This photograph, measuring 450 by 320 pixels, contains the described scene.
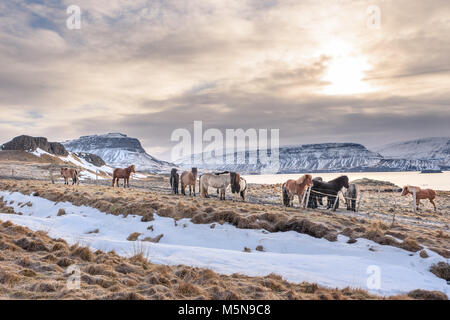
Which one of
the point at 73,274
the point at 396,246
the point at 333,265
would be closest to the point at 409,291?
the point at 333,265

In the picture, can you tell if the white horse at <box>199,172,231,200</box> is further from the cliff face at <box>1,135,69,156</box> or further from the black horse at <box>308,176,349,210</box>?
the cliff face at <box>1,135,69,156</box>

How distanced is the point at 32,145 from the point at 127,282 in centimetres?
14036

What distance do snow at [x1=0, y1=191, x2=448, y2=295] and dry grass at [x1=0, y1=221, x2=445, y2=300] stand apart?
0.80 meters

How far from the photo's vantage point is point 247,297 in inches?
228

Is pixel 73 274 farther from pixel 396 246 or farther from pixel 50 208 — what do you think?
pixel 50 208

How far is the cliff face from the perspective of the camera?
118500 mm

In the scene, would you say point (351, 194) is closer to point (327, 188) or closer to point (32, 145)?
point (327, 188)

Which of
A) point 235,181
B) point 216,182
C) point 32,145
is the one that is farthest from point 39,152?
point 235,181

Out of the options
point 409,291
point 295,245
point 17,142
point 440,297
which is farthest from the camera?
point 17,142

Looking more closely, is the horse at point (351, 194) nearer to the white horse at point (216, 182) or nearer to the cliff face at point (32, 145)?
the white horse at point (216, 182)

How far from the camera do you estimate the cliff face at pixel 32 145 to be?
4665 inches

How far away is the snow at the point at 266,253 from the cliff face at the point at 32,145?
129m

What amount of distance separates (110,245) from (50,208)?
35.8ft
